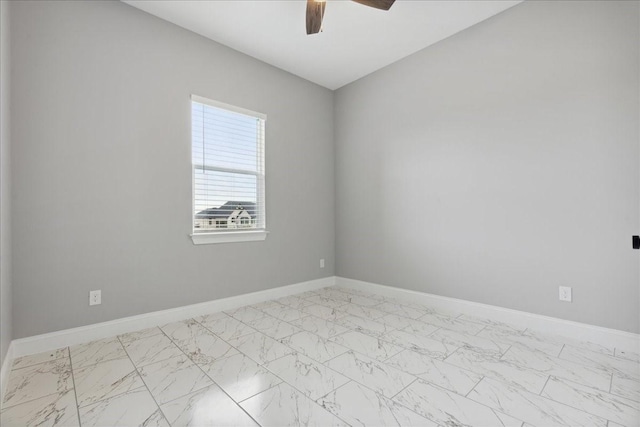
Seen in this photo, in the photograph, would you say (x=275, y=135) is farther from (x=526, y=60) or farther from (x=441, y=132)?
(x=526, y=60)

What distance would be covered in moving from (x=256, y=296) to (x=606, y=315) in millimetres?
3109

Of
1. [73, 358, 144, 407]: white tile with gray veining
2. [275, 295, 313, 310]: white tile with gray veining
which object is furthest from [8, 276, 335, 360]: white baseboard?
[73, 358, 144, 407]: white tile with gray veining

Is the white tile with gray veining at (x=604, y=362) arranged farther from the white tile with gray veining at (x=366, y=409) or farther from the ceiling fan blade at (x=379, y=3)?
the ceiling fan blade at (x=379, y=3)

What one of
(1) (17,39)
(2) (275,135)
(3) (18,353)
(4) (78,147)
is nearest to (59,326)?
(3) (18,353)

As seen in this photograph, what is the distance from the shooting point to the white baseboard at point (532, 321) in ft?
7.24

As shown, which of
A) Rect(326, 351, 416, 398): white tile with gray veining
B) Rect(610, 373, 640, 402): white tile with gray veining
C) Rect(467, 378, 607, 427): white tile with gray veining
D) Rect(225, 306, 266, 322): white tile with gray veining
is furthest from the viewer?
Rect(225, 306, 266, 322): white tile with gray veining

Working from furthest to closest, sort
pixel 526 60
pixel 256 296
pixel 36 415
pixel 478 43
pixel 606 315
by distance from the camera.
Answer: pixel 256 296, pixel 478 43, pixel 526 60, pixel 606 315, pixel 36 415

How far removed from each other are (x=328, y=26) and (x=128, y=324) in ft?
10.7

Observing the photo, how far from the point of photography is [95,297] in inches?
95.7

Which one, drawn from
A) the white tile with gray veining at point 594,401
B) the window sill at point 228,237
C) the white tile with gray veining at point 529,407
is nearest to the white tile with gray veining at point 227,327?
the window sill at point 228,237

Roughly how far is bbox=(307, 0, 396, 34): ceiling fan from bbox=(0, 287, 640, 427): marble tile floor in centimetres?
252

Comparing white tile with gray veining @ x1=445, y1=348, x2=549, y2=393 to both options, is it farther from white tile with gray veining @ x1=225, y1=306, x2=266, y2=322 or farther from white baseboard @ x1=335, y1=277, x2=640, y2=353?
white tile with gray veining @ x1=225, y1=306, x2=266, y2=322

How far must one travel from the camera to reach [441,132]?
325cm

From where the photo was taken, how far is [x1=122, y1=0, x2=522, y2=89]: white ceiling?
2652 millimetres
